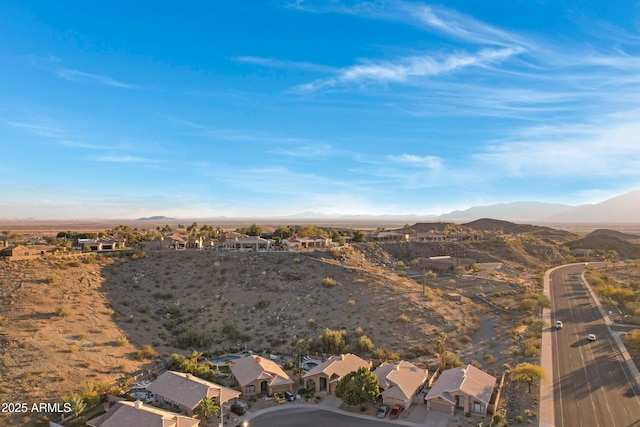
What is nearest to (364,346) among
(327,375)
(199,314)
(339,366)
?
(339,366)

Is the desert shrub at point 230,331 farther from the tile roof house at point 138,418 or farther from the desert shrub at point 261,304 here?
the tile roof house at point 138,418

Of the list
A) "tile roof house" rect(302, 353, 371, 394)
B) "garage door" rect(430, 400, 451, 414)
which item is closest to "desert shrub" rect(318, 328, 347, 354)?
"tile roof house" rect(302, 353, 371, 394)

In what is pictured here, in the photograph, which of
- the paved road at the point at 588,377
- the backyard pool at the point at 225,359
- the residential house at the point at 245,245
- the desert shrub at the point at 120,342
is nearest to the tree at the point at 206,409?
the backyard pool at the point at 225,359

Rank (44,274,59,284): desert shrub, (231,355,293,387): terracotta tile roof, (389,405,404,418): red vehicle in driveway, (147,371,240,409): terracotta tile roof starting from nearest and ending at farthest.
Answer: (389,405,404,418): red vehicle in driveway < (147,371,240,409): terracotta tile roof < (231,355,293,387): terracotta tile roof < (44,274,59,284): desert shrub

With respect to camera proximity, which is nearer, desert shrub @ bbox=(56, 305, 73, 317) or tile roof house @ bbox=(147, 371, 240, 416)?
tile roof house @ bbox=(147, 371, 240, 416)

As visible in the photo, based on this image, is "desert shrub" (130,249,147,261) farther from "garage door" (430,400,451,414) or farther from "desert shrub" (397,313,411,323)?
"garage door" (430,400,451,414)

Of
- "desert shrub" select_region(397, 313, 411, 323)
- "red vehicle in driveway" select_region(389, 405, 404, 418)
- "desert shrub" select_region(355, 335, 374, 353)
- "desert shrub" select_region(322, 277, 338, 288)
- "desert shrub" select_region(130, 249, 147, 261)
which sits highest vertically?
"desert shrub" select_region(130, 249, 147, 261)
